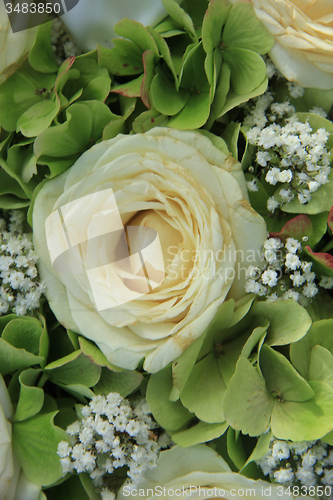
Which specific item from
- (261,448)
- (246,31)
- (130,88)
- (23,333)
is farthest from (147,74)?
(261,448)

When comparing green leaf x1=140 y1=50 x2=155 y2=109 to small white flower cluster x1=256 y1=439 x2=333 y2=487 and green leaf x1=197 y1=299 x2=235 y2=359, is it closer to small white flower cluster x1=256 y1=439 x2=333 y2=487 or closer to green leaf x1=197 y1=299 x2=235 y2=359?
green leaf x1=197 y1=299 x2=235 y2=359

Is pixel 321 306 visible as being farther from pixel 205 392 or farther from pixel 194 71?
pixel 194 71

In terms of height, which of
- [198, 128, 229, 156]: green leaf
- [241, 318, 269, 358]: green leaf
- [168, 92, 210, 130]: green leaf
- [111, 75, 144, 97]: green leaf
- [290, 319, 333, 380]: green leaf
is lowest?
[290, 319, 333, 380]: green leaf

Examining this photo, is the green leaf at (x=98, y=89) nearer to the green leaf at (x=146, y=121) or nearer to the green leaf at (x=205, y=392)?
the green leaf at (x=146, y=121)

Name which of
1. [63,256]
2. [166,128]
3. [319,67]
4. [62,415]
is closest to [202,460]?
[62,415]

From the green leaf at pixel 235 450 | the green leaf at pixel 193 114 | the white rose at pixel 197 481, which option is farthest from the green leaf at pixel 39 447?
the green leaf at pixel 193 114

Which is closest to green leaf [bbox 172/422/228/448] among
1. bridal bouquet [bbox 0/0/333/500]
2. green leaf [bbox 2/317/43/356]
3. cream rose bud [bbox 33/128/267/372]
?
bridal bouquet [bbox 0/0/333/500]

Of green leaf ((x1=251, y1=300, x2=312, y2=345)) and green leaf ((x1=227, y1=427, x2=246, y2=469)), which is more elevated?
green leaf ((x1=251, y1=300, x2=312, y2=345))
